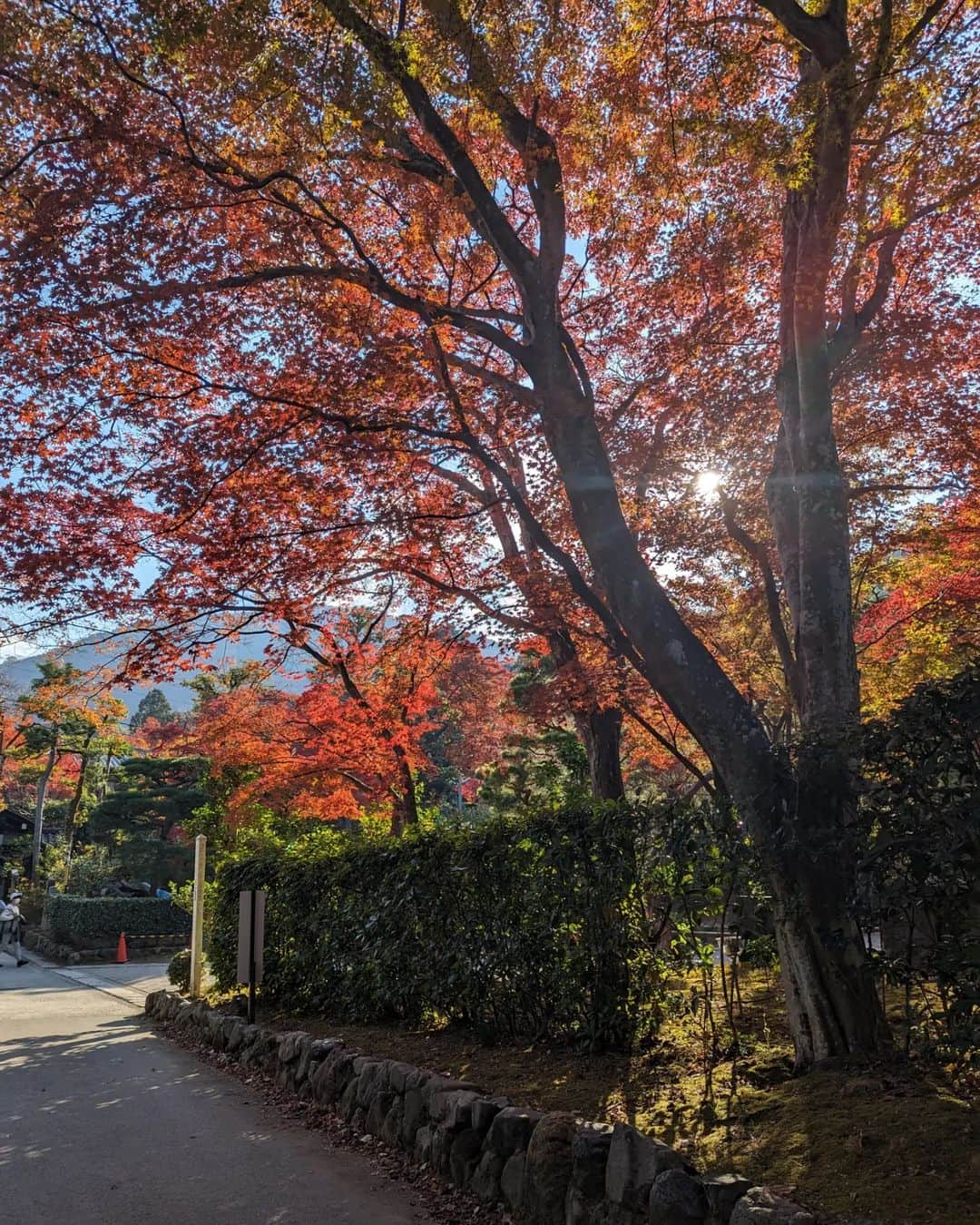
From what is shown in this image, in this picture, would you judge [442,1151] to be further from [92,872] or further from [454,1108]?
[92,872]

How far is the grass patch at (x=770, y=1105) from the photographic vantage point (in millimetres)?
3070

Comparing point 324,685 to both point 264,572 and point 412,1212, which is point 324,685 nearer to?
point 264,572

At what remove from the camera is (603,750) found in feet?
35.2

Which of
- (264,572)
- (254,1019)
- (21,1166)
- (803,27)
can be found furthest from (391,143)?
(254,1019)

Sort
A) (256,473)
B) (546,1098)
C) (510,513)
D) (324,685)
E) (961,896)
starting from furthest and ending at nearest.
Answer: (324,685)
(510,513)
(256,473)
(546,1098)
(961,896)

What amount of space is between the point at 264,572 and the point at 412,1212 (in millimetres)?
6240

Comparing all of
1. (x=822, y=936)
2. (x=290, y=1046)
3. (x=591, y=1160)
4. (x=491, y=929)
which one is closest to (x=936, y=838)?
(x=822, y=936)

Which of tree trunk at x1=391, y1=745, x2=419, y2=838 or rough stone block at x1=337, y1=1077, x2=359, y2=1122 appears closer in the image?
rough stone block at x1=337, y1=1077, x2=359, y2=1122

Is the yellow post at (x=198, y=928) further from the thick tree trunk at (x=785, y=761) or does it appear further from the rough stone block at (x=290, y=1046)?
the thick tree trunk at (x=785, y=761)

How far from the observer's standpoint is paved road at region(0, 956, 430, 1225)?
4.12 meters

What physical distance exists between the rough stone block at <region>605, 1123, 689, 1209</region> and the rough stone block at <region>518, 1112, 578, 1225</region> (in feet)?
0.98

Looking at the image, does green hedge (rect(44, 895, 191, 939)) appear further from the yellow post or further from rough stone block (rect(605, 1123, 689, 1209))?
rough stone block (rect(605, 1123, 689, 1209))

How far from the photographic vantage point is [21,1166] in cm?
484

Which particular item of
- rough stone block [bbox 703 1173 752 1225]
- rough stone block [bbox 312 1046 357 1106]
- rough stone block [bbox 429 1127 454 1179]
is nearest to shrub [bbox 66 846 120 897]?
rough stone block [bbox 312 1046 357 1106]
